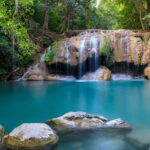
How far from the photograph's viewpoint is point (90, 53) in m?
22.1

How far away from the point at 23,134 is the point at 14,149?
1.30 ft

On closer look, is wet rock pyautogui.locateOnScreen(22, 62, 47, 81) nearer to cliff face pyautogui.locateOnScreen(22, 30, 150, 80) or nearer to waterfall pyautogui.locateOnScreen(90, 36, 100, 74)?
cliff face pyautogui.locateOnScreen(22, 30, 150, 80)

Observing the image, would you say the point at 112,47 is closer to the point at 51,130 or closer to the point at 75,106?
the point at 75,106

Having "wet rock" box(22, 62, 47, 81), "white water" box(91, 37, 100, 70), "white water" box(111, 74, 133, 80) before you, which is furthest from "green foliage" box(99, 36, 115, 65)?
"wet rock" box(22, 62, 47, 81)

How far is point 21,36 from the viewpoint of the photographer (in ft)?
30.3

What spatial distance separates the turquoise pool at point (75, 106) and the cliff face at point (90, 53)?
22.1 feet

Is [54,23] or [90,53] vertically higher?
[54,23]

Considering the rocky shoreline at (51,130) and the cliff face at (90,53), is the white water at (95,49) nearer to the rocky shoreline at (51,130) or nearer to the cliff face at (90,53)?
the cliff face at (90,53)

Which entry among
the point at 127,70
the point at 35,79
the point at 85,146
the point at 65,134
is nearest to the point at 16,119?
the point at 65,134

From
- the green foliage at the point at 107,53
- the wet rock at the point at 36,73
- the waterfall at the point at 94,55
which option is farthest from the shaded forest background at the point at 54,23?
the green foliage at the point at 107,53

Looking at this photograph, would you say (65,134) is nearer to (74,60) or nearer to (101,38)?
(74,60)

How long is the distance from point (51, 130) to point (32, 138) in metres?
0.57

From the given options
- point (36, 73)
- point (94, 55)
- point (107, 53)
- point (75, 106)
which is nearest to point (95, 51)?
point (94, 55)

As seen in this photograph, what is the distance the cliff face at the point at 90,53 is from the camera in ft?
71.7
